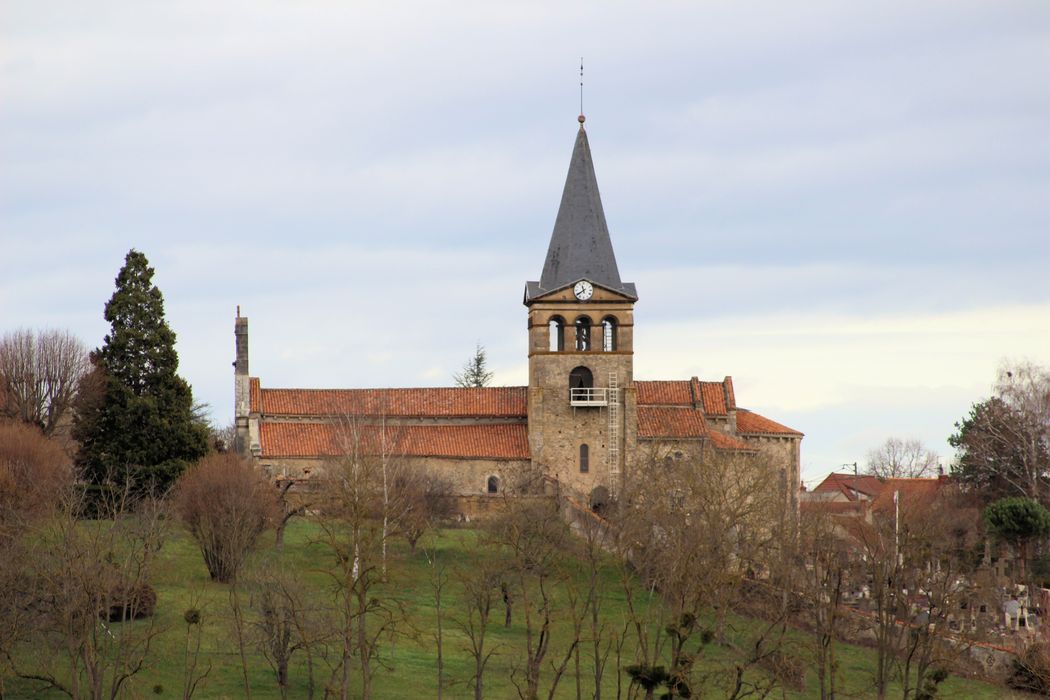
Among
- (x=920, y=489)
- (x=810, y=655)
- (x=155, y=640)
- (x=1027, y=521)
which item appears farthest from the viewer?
(x=920, y=489)

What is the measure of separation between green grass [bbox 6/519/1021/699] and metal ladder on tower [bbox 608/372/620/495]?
34.2ft

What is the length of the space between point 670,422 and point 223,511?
2625cm

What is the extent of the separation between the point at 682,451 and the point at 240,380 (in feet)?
64.7

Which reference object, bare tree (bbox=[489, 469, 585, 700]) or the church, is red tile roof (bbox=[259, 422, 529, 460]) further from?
bare tree (bbox=[489, 469, 585, 700])

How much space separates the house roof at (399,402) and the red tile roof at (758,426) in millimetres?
9994

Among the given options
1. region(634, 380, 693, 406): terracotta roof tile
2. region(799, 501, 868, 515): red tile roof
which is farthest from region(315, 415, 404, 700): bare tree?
region(799, 501, 868, 515): red tile roof

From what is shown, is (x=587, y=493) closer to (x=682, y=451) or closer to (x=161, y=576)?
(x=682, y=451)

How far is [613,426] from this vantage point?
73.2m

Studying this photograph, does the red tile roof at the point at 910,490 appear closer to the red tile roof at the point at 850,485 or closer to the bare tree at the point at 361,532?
the red tile roof at the point at 850,485

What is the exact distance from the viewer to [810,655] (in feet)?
174

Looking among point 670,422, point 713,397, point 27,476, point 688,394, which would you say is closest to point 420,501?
point 670,422

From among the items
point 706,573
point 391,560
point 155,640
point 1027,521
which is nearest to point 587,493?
point 391,560

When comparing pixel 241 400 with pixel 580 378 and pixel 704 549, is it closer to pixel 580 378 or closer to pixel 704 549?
pixel 580 378

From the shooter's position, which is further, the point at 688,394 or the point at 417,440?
the point at 688,394
